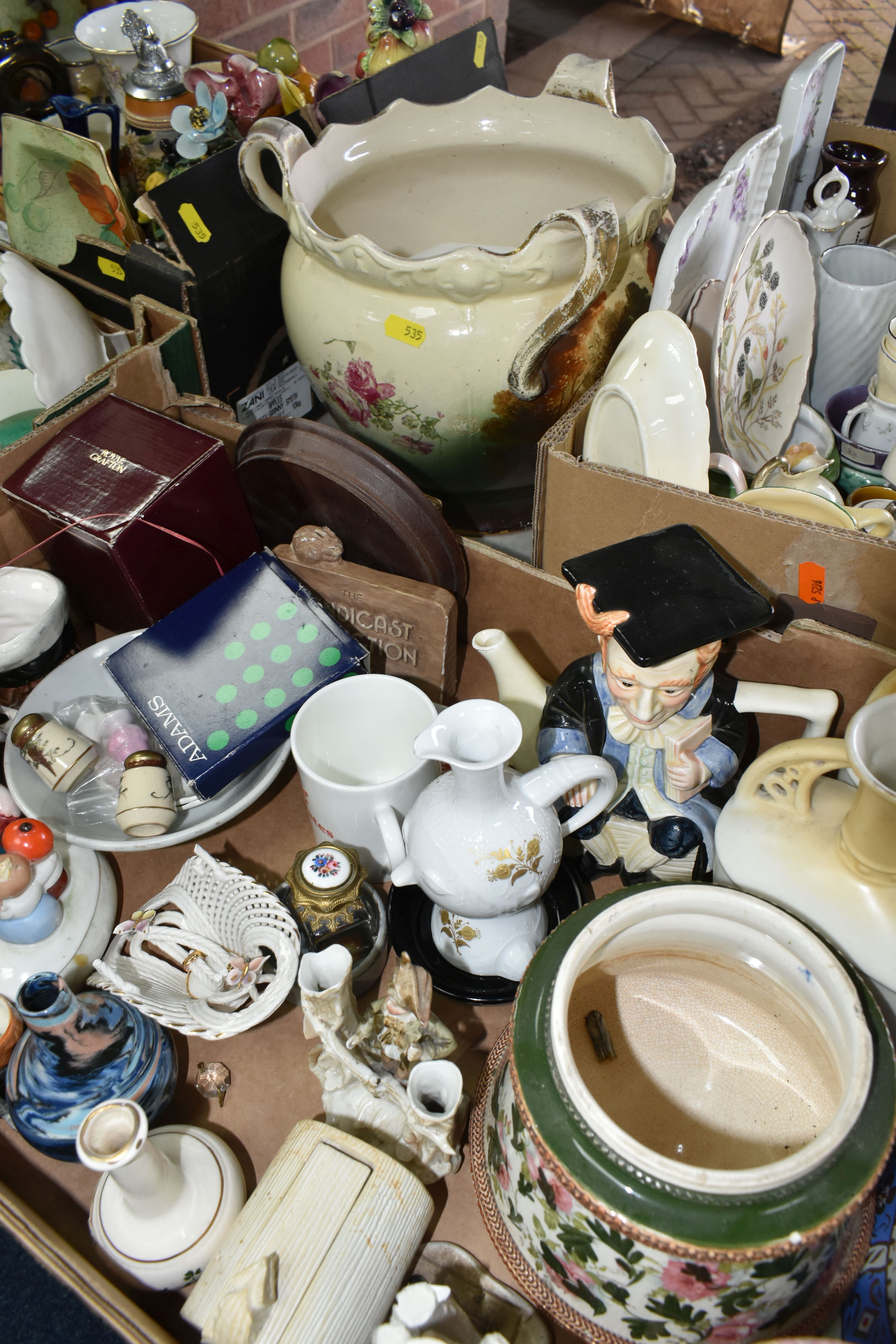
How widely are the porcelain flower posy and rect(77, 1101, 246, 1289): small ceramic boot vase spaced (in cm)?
131

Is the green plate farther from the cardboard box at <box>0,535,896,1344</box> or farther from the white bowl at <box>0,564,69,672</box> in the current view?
the white bowl at <box>0,564,69,672</box>

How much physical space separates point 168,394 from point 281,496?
9.9 inches

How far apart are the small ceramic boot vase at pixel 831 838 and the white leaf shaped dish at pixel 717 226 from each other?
50 cm

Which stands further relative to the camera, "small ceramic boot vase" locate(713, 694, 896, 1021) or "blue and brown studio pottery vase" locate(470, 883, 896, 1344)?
"small ceramic boot vase" locate(713, 694, 896, 1021)

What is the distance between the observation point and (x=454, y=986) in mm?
821

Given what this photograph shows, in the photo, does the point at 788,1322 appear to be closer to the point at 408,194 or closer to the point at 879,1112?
the point at 879,1112

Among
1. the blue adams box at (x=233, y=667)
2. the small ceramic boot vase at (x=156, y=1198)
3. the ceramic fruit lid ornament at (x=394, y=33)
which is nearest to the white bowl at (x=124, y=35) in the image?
the ceramic fruit lid ornament at (x=394, y=33)

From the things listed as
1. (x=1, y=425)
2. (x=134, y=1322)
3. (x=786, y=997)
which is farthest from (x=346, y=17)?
(x=134, y=1322)

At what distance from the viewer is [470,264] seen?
94 cm

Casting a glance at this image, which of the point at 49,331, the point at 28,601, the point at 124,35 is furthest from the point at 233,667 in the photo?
the point at 124,35

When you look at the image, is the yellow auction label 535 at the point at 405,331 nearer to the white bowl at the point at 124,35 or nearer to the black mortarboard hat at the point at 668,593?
the black mortarboard hat at the point at 668,593

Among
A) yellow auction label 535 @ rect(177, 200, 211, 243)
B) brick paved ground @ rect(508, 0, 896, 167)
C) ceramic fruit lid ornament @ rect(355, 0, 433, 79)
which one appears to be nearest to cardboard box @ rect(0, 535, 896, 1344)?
yellow auction label 535 @ rect(177, 200, 211, 243)

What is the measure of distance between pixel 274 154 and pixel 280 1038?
1047 millimetres

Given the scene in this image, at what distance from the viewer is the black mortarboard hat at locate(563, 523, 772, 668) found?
2.24ft
